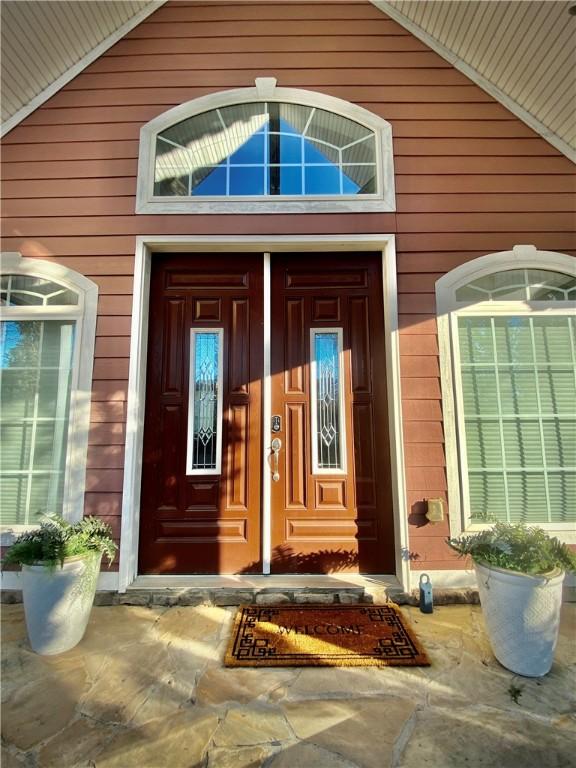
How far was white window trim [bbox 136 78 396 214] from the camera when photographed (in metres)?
2.62

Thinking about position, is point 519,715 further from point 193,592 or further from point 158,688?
point 193,592

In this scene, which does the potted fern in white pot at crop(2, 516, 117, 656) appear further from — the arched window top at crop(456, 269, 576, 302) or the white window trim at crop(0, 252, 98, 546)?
the arched window top at crop(456, 269, 576, 302)

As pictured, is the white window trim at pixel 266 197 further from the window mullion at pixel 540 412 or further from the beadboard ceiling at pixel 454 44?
the window mullion at pixel 540 412

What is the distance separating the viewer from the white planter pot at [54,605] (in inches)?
71.5

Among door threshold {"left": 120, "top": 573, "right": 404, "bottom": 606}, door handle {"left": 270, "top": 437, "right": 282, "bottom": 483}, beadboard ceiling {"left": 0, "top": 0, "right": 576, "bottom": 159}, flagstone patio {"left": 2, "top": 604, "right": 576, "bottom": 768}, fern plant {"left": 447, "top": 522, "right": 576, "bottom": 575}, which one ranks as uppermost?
beadboard ceiling {"left": 0, "top": 0, "right": 576, "bottom": 159}

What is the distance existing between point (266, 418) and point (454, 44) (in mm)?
2909

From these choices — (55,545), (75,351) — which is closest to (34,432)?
(75,351)

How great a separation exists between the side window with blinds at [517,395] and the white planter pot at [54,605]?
2.23 metres

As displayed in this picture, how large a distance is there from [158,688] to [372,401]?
1.90 metres

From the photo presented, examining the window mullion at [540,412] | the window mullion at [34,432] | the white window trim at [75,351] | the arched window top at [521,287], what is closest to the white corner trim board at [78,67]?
the white window trim at [75,351]

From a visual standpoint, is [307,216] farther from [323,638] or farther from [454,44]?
[323,638]

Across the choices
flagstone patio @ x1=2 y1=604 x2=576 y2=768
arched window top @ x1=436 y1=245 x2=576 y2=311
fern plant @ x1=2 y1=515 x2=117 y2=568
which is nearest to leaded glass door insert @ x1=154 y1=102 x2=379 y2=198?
arched window top @ x1=436 y1=245 x2=576 y2=311

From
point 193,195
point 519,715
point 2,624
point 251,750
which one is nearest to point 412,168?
point 193,195

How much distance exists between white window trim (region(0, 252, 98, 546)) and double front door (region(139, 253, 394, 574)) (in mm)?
379
